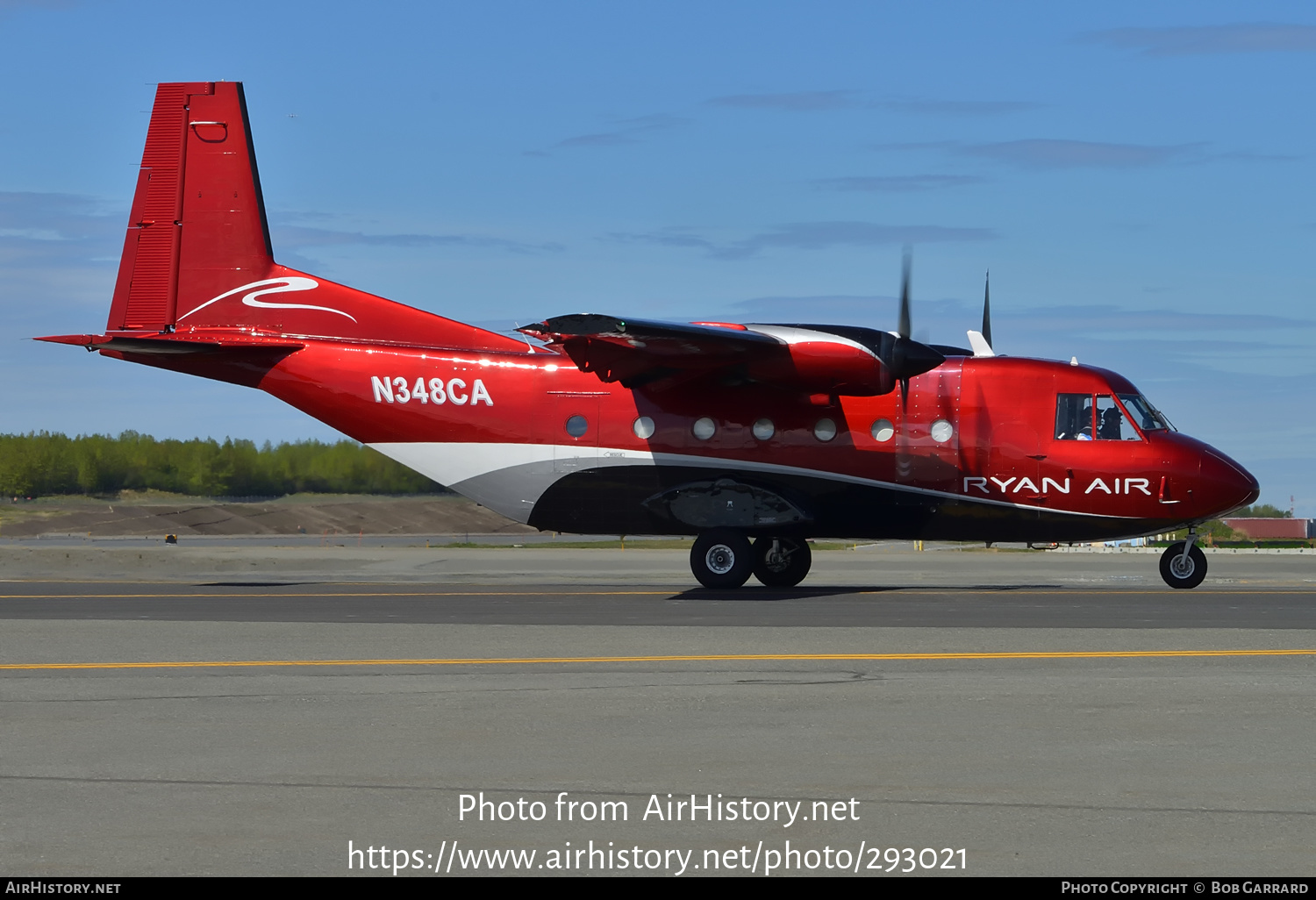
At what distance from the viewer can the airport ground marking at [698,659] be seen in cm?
1294

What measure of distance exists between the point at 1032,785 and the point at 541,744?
10.5 ft

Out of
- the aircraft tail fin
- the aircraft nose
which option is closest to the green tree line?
the aircraft tail fin

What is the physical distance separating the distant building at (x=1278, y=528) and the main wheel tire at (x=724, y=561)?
5491cm

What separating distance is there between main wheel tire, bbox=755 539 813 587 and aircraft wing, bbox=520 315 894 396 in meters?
3.31

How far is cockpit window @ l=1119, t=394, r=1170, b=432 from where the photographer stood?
2294cm

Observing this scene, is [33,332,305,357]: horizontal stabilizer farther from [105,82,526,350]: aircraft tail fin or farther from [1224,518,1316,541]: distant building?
[1224,518,1316,541]: distant building

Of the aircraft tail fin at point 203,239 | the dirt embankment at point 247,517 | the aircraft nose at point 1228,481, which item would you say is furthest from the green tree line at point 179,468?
the aircraft nose at point 1228,481

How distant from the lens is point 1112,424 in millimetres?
22953

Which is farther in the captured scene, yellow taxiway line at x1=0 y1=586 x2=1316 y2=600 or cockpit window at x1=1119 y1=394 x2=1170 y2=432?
cockpit window at x1=1119 y1=394 x2=1170 y2=432

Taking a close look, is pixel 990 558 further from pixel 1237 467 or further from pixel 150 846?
pixel 150 846

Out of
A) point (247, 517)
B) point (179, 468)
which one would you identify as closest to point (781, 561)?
point (247, 517)

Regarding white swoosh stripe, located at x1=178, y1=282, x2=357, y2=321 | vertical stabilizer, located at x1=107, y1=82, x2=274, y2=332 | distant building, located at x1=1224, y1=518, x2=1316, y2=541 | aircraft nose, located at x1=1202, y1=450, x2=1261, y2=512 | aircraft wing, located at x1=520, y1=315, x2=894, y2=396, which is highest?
vertical stabilizer, located at x1=107, y1=82, x2=274, y2=332

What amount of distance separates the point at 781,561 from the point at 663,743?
629 inches
